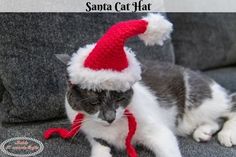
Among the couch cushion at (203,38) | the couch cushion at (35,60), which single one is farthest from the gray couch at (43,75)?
the couch cushion at (203,38)

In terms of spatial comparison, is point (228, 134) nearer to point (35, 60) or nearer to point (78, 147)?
point (78, 147)

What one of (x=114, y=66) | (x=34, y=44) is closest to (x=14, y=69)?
(x=34, y=44)

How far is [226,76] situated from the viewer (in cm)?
180

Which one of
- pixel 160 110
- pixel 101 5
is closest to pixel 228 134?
pixel 160 110

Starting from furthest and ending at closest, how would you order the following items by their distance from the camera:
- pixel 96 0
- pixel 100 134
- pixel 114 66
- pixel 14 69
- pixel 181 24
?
pixel 181 24 → pixel 96 0 → pixel 14 69 → pixel 100 134 → pixel 114 66

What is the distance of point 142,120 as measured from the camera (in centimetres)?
121

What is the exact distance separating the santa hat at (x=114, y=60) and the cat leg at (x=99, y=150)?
0.23 meters

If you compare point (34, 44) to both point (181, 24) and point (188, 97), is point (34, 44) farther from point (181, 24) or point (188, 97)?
point (181, 24)

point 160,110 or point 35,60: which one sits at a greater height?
point 35,60

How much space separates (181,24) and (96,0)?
466 mm

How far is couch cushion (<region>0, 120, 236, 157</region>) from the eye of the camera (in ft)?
3.99

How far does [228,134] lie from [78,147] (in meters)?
0.46

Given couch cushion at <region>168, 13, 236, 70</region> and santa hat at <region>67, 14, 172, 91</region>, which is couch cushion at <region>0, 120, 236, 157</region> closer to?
santa hat at <region>67, 14, 172, 91</region>

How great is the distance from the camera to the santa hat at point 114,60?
40.1 inches
